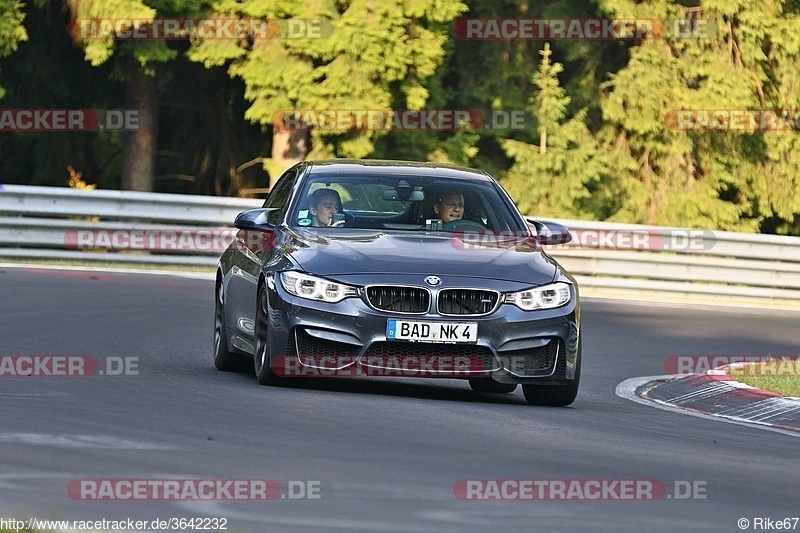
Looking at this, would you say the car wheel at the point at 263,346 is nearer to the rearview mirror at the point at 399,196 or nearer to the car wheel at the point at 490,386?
the rearview mirror at the point at 399,196

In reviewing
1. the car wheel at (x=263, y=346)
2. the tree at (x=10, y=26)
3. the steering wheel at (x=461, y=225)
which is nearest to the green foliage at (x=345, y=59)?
the tree at (x=10, y=26)

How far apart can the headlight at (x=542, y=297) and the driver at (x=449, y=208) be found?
1280mm

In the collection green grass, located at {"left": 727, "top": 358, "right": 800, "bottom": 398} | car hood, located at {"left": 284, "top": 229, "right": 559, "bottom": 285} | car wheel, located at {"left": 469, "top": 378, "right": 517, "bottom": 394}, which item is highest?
car hood, located at {"left": 284, "top": 229, "right": 559, "bottom": 285}

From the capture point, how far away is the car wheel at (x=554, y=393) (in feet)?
36.1

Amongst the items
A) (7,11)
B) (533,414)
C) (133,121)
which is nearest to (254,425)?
(533,414)

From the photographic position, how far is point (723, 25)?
37.5m

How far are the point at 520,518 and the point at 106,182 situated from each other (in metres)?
33.4

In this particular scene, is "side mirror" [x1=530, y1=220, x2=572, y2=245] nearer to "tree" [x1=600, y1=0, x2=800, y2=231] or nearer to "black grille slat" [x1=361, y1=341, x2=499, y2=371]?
"black grille slat" [x1=361, y1=341, x2=499, y2=371]

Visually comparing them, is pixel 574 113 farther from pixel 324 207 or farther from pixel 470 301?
pixel 470 301

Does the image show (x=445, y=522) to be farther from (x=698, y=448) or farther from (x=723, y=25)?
(x=723, y=25)

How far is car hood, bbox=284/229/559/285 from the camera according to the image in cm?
1062

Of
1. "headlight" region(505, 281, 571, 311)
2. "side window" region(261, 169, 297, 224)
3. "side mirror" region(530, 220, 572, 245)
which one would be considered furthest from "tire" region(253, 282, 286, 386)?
"side mirror" region(530, 220, 572, 245)

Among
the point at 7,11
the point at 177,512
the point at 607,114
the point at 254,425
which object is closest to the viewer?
the point at 177,512

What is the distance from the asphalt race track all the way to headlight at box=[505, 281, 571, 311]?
655mm
